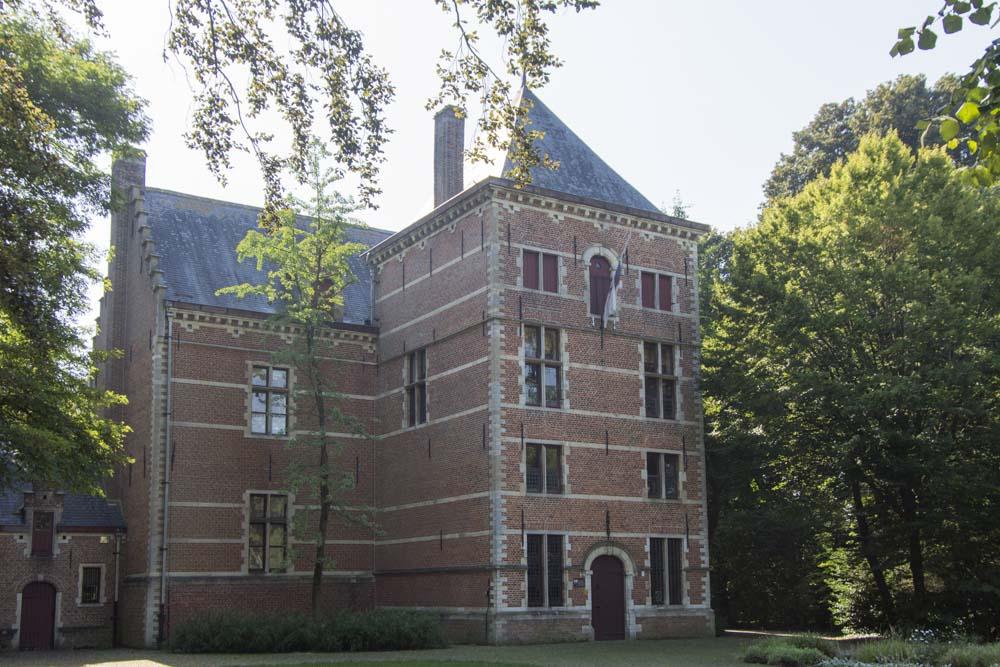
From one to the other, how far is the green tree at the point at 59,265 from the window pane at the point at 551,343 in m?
9.09

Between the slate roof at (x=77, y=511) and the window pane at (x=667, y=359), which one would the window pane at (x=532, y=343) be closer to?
the window pane at (x=667, y=359)

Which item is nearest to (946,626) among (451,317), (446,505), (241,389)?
(446,505)

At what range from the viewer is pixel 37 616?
2420 cm

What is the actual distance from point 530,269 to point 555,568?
21.7 ft

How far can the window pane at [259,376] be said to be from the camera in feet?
84.4

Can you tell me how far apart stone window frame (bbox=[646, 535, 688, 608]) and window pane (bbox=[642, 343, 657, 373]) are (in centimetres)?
393

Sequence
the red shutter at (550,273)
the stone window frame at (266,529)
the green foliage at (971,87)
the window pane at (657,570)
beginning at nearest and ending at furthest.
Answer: the green foliage at (971,87) → the window pane at (657,570) → the red shutter at (550,273) → the stone window frame at (266,529)

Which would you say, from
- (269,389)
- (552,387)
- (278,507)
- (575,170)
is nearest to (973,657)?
(552,387)

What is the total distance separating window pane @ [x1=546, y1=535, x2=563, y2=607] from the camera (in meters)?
22.0

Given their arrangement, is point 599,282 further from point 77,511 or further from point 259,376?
point 77,511

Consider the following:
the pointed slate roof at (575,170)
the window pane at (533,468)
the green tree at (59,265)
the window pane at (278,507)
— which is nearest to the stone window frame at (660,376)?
the window pane at (533,468)

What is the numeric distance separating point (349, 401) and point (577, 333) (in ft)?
22.7

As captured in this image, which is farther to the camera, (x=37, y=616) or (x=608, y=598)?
(x=37, y=616)

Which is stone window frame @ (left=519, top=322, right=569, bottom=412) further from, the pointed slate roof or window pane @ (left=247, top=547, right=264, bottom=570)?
window pane @ (left=247, top=547, right=264, bottom=570)
